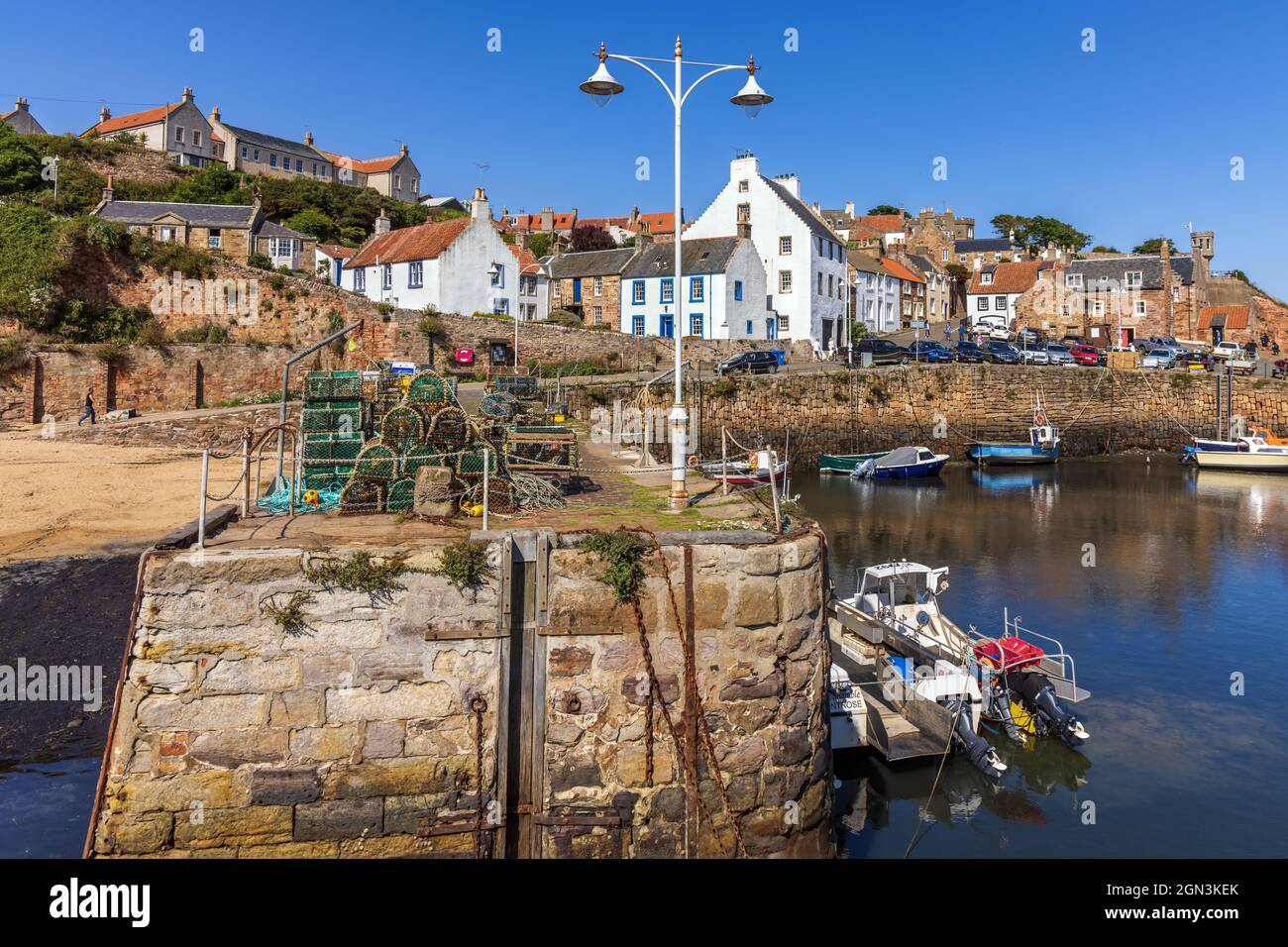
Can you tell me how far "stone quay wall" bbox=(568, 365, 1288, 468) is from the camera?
138 feet

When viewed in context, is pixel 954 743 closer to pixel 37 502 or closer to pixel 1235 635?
pixel 1235 635

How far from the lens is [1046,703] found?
45.9ft

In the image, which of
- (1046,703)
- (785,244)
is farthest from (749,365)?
(1046,703)

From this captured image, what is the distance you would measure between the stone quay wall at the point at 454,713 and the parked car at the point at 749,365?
116 ft

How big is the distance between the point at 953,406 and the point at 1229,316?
116 ft

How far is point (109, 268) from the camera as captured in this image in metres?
35.2

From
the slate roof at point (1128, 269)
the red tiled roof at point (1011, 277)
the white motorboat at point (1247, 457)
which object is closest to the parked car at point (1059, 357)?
the white motorboat at point (1247, 457)

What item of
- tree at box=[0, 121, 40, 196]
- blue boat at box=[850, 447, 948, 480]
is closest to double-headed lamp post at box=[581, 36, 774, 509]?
blue boat at box=[850, 447, 948, 480]

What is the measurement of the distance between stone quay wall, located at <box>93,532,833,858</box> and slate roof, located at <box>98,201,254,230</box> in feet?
143

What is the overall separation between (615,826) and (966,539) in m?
22.6

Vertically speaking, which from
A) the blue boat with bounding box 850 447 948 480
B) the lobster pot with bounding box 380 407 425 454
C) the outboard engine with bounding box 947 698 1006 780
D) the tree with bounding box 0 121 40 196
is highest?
the tree with bounding box 0 121 40 196

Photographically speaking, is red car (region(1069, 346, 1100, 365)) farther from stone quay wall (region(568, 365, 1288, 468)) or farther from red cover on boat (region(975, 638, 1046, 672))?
red cover on boat (region(975, 638, 1046, 672))

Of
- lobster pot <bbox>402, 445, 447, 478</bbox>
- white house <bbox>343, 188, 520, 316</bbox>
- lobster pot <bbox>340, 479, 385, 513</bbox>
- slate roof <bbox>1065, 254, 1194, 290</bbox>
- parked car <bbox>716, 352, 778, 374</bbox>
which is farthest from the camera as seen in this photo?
slate roof <bbox>1065, 254, 1194, 290</bbox>

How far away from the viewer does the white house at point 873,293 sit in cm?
6184
